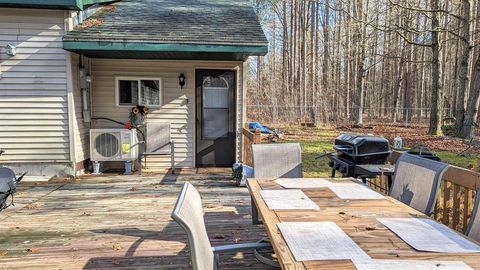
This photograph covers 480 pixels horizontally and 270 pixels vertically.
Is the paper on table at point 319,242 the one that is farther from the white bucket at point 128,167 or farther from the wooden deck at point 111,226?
the white bucket at point 128,167

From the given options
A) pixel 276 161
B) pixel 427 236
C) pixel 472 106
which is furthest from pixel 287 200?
pixel 472 106

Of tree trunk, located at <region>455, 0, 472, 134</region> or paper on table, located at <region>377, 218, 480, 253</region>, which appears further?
tree trunk, located at <region>455, 0, 472, 134</region>

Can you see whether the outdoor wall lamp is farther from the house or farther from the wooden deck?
the wooden deck

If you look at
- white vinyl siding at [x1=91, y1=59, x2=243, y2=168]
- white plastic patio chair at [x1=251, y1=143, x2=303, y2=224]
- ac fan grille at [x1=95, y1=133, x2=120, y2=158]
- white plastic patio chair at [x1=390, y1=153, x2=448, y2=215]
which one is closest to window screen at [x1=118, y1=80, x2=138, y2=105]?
white vinyl siding at [x1=91, y1=59, x2=243, y2=168]

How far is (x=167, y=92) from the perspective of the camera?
6.89m

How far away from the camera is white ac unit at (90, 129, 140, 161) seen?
247 inches

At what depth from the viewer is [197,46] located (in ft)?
19.1

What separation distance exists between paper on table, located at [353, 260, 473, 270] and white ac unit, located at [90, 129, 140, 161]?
18.4 feet

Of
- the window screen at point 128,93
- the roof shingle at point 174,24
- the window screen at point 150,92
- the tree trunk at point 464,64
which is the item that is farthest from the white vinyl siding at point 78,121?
the tree trunk at point 464,64

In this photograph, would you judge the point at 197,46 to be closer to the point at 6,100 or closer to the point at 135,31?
the point at 135,31

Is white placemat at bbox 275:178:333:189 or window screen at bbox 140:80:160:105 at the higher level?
window screen at bbox 140:80:160:105

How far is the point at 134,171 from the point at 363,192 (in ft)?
17.1

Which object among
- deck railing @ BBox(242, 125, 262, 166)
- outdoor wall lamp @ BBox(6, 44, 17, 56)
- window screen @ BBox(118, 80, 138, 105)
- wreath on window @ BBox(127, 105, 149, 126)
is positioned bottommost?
deck railing @ BBox(242, 125, 262, 166)

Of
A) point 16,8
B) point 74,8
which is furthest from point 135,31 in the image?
point 16,8
